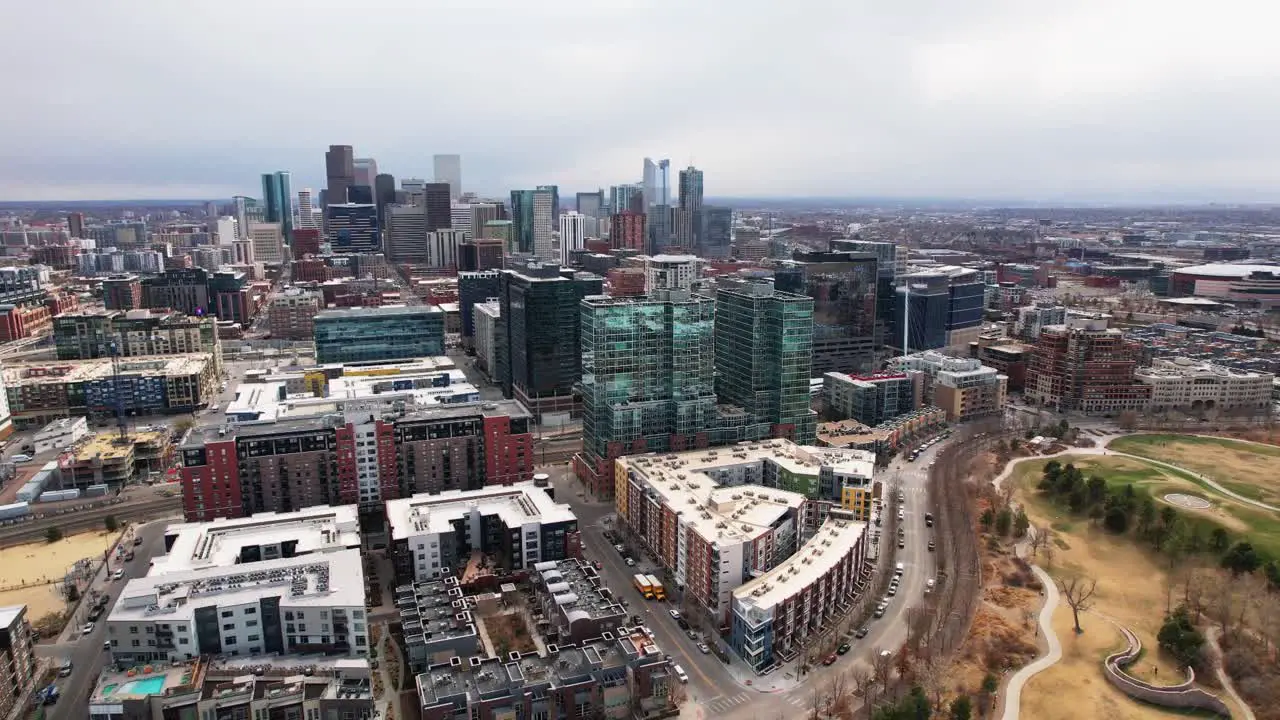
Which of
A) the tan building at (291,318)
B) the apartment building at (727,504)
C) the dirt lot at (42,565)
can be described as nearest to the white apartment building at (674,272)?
the apartment building at (727,504)

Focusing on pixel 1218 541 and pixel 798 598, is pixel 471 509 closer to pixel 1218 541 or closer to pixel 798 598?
pixel 798 598

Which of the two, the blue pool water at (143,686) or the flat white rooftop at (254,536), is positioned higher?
the flat white rooftop at (254,536)

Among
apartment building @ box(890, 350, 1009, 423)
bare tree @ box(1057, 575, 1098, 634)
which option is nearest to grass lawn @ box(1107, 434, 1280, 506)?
apartment building @ box(890, 350, 1009, 423)

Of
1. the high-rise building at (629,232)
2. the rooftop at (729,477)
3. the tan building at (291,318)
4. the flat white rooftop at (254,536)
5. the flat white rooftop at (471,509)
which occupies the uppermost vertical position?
the high-rise building at (629,232)

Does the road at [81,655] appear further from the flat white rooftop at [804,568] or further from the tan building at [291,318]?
the tan building at [291,318]

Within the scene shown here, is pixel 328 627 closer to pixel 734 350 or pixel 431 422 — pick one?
pixel 431 422

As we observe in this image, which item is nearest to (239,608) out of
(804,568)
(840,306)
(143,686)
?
(143,686)

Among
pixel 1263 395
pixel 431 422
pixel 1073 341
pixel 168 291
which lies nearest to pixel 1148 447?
pixel 1073 341
